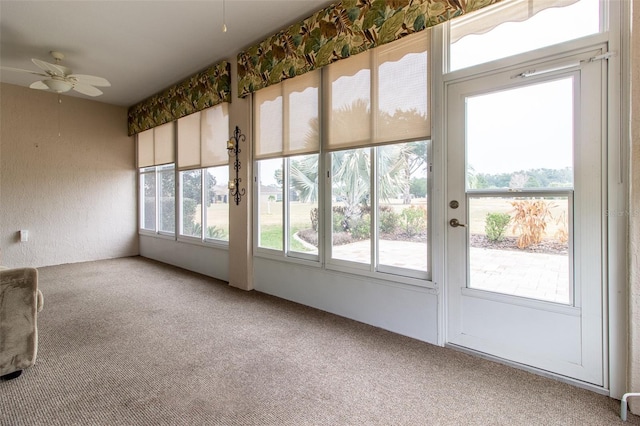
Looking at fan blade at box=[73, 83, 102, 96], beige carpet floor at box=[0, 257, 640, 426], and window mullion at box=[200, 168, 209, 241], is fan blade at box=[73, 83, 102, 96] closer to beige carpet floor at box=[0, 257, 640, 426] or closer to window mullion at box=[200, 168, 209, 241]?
window mullion at box=[200, 168, 209, 241]

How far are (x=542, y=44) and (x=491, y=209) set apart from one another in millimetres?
1133

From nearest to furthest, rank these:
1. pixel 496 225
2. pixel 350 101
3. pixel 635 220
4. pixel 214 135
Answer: pixel 635 220 → pixel 496 225 → pixel 350 101 → pixel 214 135

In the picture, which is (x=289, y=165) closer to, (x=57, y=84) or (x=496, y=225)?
(x=496, y=225)

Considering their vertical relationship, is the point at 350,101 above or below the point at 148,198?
above

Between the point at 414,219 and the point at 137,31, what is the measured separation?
360cm

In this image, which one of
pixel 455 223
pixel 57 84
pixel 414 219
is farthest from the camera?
pixel 57 84

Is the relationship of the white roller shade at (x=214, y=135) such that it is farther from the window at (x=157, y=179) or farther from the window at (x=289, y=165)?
the window at (x=157, y=179)

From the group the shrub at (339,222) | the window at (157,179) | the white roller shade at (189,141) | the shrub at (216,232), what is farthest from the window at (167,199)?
the shrub at (339,222)

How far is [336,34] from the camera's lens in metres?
2.86

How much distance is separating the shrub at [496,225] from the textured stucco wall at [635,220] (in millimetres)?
643

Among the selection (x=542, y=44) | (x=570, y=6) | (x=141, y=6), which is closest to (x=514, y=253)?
(x=542, y=44)

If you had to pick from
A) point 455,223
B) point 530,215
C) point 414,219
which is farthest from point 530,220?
point 414,219

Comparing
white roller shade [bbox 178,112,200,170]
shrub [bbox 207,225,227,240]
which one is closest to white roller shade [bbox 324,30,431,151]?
shrub [bbox 207,225,227,240]

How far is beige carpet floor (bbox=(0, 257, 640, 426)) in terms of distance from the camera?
166 centimetres
